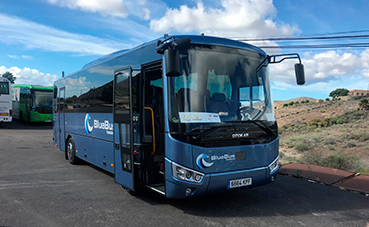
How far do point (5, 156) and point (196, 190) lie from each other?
8997 mm

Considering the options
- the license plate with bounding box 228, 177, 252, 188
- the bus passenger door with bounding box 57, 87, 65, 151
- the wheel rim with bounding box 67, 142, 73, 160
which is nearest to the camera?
the license plate with bounding box 228, 177, 252, 188

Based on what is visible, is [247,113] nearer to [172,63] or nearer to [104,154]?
[172,63]

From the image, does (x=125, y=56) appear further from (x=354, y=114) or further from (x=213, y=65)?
(x=354, y=114)

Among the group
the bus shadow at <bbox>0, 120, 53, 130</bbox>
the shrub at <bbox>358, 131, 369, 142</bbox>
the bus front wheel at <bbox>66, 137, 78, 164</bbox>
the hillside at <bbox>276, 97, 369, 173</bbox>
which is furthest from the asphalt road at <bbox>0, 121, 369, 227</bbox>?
the bus shadow at <bbox>0, 120, 53, 130</bbox>

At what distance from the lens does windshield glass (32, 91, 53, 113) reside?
2362 centimetres

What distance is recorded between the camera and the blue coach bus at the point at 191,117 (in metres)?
4.95

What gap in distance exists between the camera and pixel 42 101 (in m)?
23.8

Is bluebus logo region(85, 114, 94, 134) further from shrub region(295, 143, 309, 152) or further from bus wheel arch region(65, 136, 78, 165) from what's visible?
shrub region(295, 143, 309, 152)

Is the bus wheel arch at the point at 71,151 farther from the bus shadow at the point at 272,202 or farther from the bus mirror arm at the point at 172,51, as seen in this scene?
the bus mirror arm at the point at 172,51

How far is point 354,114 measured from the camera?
100ft

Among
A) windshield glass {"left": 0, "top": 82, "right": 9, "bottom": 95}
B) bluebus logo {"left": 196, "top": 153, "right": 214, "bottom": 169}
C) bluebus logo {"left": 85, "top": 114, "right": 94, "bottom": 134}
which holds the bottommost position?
bluebus logo {"left": 196, "top": 153, "right": 214, "bottom": 169}

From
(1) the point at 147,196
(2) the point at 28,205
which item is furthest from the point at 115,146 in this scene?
(2) the point at 28,205

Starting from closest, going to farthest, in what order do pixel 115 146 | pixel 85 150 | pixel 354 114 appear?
1. pixel 115 146
2. pixel 85 150
3. pixel 354 114

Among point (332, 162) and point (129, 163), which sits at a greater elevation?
point (129, 163)
